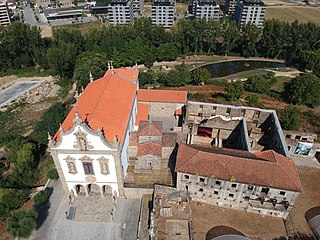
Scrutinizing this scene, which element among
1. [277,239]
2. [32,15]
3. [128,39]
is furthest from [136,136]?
[32,15]

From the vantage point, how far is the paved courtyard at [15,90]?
82250mm

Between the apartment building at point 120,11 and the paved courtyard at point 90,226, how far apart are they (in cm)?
12048

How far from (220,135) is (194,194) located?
17.0 m

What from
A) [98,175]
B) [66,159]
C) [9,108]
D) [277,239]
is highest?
[66,159]

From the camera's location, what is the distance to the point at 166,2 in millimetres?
137125

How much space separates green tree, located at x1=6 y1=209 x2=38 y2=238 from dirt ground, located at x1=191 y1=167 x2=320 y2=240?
72.7 feet

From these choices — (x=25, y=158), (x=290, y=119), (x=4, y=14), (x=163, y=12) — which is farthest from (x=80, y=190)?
(x=4, y=14)

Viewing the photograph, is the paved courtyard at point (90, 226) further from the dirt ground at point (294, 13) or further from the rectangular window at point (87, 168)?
the dirt ground at point (294, 13)

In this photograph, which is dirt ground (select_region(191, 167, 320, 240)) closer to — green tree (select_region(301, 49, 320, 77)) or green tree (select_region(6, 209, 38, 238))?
green tree (select_region(6, 209, 38, 238))

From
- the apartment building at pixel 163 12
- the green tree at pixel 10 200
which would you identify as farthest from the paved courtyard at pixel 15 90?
the apartment building at pixel 163 12

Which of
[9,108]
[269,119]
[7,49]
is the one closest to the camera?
[269,119]

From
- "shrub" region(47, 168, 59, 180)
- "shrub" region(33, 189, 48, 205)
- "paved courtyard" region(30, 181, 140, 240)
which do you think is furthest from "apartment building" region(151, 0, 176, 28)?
"shrub" region(33, 189, 48, 205)

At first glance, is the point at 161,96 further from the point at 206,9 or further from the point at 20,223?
the point at 206,9

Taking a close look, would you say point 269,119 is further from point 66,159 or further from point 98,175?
point 66,159
